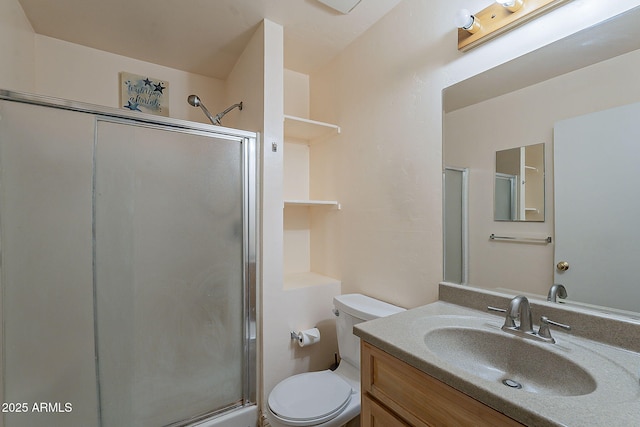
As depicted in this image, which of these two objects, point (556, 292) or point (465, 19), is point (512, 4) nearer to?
point (465, 19)

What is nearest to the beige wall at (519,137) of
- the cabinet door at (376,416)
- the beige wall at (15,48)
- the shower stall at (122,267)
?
the cabinet door at (376,416)

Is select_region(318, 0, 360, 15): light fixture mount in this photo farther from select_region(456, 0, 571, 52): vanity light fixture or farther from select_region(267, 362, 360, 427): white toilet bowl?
select_region(267, 362, 360, 427): white toilet bowl

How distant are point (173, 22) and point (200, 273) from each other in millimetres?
1499

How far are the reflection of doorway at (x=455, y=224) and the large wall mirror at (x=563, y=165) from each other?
0.02m

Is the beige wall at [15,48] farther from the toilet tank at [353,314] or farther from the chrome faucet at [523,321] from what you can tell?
the chrome faucet at [523,321]

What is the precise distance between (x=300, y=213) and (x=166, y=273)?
1.05m

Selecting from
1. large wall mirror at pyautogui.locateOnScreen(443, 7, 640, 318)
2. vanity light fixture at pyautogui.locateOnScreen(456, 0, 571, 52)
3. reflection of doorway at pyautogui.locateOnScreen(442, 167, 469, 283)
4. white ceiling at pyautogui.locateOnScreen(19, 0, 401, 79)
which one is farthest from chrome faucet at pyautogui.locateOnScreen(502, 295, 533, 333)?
white ceiling at pyautogui.locateOnScreen(19, 0, 401, 79)

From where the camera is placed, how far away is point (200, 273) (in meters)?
1.48

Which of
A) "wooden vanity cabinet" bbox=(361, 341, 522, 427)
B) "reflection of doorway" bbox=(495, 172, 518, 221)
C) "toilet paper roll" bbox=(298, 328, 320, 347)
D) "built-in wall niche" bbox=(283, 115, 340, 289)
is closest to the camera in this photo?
"wooden vanity cabinet" bbox=(361, 341, 522, 427)

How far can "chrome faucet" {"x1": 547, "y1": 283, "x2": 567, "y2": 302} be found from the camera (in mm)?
887

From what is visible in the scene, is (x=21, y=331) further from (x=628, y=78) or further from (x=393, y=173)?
(x=628, y=78)

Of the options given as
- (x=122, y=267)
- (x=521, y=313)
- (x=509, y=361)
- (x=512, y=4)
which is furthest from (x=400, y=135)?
(x=122, y=267)

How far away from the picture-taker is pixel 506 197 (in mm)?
1049

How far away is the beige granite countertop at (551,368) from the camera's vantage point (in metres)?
0.52
